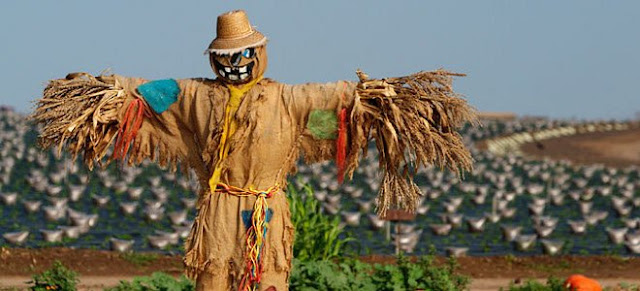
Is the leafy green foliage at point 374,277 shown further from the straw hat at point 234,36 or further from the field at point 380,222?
the straw hat at point 234,36

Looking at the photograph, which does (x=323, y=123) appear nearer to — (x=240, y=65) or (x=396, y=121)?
(x=396, y=121)

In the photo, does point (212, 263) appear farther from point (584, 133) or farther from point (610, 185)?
point (584, 133)

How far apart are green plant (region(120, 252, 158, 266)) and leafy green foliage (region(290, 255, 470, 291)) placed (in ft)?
13.7

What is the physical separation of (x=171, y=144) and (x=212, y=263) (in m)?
0.87

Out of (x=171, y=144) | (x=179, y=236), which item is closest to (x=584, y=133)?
(x=179, y=236)

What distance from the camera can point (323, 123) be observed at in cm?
821

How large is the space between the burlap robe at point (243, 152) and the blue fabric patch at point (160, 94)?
0.14 feet

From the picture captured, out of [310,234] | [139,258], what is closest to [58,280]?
[310,234]

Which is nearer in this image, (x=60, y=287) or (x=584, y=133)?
(x=60, y=287)

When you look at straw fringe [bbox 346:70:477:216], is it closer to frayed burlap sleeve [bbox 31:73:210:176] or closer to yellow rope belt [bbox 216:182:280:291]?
yellow rope belt [bbox 216:182:280:291]

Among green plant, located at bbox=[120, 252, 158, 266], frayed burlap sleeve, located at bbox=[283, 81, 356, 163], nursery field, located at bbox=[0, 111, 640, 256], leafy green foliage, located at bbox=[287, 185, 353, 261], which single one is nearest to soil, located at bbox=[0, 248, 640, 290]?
green plant, located at bbox=[120, 252, 158, 266]

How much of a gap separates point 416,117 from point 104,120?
204 cm

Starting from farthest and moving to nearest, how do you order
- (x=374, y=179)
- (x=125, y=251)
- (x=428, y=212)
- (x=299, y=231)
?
1. (x=374, y=179)
2. (x=428, y=212)
3. (x=125, y=251)
4. (x=299, y=231)

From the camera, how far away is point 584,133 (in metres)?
56.7
